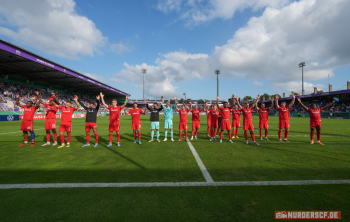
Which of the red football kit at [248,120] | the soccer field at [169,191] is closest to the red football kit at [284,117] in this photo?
the red football kit at [248,120]

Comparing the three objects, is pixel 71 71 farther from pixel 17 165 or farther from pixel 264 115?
pixel 264 115

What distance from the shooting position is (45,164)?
4570 mm

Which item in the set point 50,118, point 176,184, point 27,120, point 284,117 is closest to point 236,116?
point 284,117

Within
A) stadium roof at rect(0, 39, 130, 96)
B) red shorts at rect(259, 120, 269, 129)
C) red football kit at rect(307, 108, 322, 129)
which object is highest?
stadium roof at rect(0, 39, 130, 96)

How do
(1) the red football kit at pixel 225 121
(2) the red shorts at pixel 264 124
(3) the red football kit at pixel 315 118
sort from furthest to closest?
(2) the red shorts at pixel 264 124, (1) the red football kit at pixel 225 121, (3) the red football kit at pixel 315 118

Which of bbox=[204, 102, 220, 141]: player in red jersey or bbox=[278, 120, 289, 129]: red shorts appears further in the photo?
bbox=[204, 102, 220, 141]: player in red jersey

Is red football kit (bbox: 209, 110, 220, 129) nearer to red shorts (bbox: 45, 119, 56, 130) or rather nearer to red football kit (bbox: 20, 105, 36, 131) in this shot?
red shorts (bbox: 45, 119, 56, 130)

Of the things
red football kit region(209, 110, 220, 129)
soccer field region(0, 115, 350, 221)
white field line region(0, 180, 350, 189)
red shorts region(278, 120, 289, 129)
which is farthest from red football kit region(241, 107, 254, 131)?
white field line region(0, 180, 350, 189)

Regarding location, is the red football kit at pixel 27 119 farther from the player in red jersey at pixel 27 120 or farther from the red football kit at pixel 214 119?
the red football kit at pixel 214 119

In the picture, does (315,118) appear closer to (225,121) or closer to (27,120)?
(225,121)

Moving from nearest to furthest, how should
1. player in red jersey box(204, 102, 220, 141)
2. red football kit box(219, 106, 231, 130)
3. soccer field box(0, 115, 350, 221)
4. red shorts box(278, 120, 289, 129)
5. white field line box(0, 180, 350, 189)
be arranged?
1. soccer field box(0, 115, 350, 221)
2. white field line box(0, 180, 350, 189)
3. red football kit box(219, 106, 231, 130)
4. red shorts box(278, 120, 289, 129)
5. player in red jersey box(204, 102, 220, 141)

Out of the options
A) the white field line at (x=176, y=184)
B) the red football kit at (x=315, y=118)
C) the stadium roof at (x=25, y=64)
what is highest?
the stadium roof at (x=25, y=64)

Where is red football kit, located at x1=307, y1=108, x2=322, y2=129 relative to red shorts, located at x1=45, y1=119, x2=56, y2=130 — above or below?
above

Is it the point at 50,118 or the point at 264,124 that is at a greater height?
the point at 50,118
